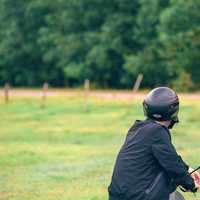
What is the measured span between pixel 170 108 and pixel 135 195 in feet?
2.39

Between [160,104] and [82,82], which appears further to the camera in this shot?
[82,82]

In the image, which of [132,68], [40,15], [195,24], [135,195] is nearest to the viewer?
→ [135,195]

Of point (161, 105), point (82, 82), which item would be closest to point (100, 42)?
point (82, 82)

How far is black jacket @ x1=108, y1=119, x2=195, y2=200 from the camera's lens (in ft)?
19.3

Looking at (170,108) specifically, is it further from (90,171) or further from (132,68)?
(132,68)

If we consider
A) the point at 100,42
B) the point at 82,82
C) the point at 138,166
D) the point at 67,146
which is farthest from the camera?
the point at 82,82

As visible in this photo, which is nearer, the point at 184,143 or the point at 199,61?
the point at 184,143

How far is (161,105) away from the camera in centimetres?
599

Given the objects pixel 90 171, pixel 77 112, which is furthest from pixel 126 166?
pixel 77 112

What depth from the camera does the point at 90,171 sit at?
46.4 feet

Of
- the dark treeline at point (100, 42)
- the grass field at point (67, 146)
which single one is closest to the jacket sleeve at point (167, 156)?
the grass field at point (67, 146)

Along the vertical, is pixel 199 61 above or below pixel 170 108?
below

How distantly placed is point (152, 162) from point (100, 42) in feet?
196

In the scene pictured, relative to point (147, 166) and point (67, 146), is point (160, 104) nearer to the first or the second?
point (147, 166)
